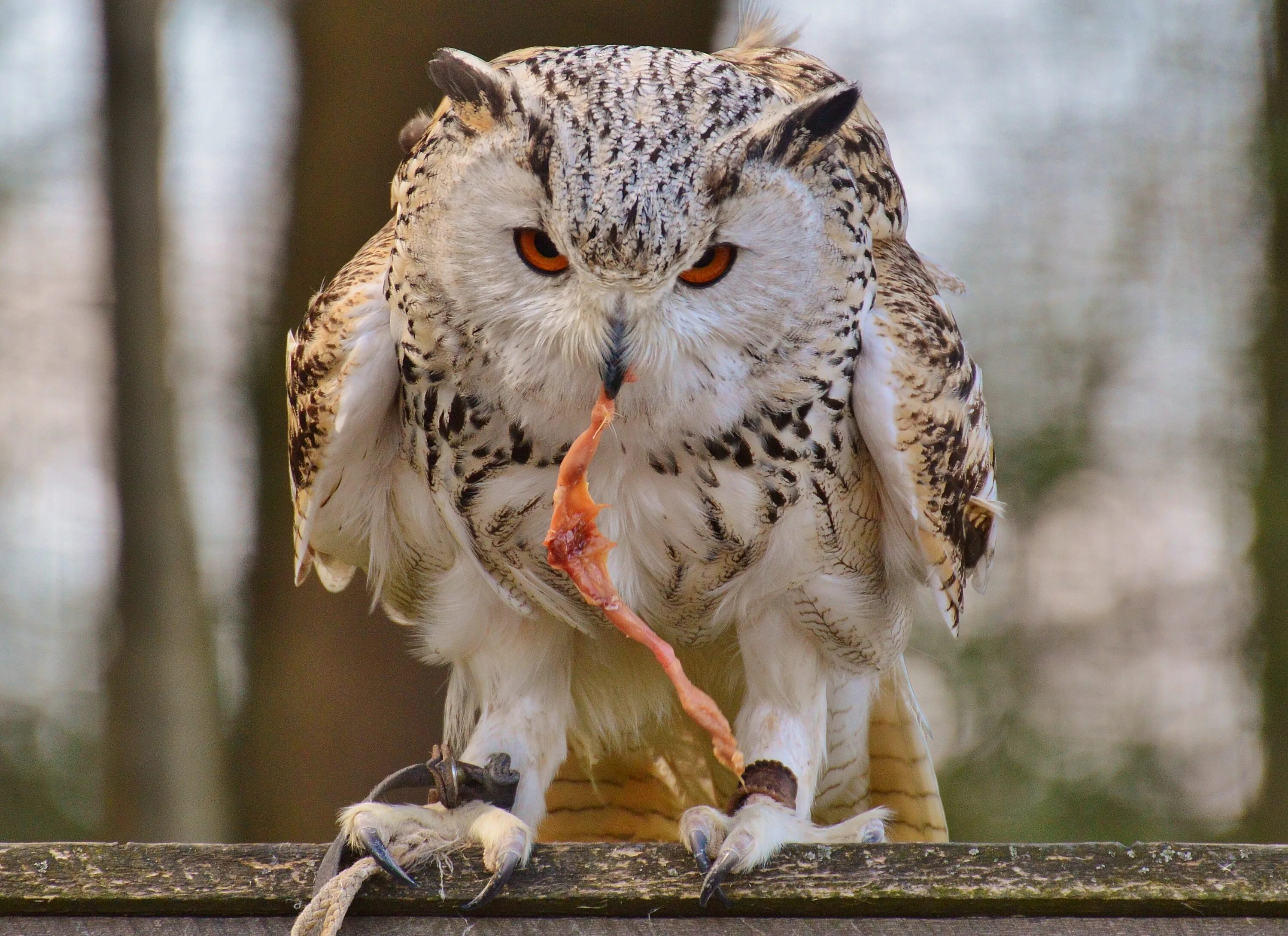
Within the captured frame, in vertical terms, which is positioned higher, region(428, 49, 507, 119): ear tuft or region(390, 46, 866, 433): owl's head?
region(428, 49, 507, 119): ear tuft

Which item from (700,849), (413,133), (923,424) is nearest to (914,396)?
(923,424)

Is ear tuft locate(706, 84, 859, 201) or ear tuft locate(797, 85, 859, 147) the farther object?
ear tuft locate(797, 85, 859, 147)

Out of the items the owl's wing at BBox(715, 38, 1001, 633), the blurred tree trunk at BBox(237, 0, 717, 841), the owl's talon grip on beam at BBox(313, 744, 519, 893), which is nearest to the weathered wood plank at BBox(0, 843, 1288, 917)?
the owl's talon grip on beam at BBox(313, 744, 519, 893)

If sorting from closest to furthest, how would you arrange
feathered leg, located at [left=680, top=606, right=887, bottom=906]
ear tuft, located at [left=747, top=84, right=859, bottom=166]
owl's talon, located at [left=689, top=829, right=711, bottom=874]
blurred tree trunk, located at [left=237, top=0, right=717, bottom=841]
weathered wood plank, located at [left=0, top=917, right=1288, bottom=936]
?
weathered wood plank, located at [left=0, top=917, right=1288, bottom=936] → owl's talon, located at [left=689, top=829, right=711, bottom=874] → ear tuft, located at [left=747, top=84, right=859, bottom=166] → feathered leg, located at [left=680, top=606, right=887, bottom=906] → blurred tree trunk, located at [left=237, top=0, right=717, bottom=841]

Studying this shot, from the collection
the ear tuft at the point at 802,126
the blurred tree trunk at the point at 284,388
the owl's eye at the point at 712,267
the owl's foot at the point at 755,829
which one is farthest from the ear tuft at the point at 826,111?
the blurred tree trunk at the point at 284,388

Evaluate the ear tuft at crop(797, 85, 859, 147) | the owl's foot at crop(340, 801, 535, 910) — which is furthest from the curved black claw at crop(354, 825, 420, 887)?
the ear tuft at crop(797, 85, 859, 147)

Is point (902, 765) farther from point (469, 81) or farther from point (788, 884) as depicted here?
point (469, 81)

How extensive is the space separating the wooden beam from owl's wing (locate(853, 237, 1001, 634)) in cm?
65

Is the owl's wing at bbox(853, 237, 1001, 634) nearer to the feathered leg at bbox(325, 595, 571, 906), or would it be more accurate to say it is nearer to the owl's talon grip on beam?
the feathered leg at bbox(325, 595, 571, 906)

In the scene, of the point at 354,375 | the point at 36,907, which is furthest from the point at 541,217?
the point at 36,907

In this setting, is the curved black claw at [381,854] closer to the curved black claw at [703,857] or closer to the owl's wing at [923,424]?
the curved black claw at [703,857]

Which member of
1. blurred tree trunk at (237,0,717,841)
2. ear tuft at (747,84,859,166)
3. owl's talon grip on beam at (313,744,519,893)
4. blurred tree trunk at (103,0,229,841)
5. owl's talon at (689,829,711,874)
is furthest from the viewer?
blurred tree trunk at (103,0,229,841)

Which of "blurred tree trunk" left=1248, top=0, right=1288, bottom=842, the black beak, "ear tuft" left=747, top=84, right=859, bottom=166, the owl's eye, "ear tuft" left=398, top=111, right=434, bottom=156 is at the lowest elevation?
"blurred tree trunk" left=1248, top=0, right=1288, bottom=842

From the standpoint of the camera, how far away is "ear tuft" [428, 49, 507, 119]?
175 centimetres
